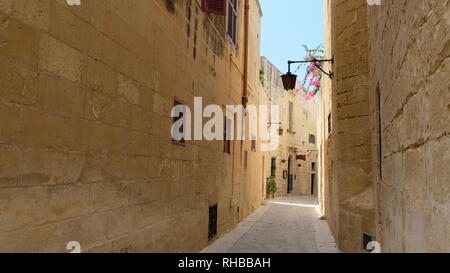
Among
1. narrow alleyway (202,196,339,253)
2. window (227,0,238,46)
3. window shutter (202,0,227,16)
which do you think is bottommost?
narrow alleyway (202,196,339,253)

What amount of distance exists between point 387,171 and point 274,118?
1946 cm

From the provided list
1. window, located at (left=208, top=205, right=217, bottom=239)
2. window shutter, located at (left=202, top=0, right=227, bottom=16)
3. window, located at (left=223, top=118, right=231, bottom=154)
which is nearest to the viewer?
window shutter, located at (left=202, top=0, right=227, bottom=16)

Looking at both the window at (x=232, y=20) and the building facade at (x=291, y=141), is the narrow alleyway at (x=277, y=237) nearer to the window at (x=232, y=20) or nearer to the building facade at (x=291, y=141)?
the window at (x=232, y=20)

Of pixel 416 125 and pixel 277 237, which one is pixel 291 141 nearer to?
pixel 277 237

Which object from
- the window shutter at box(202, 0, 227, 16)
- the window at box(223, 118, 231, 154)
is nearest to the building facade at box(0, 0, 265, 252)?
the window shutter at box(202, 0, 227, 16)

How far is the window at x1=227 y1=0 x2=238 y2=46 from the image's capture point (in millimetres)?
9128

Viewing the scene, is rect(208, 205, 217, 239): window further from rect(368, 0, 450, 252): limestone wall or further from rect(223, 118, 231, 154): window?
rect(368, 0, 450, 252): limestone wall

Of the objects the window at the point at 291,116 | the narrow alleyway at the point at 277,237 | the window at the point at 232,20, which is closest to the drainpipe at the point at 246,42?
the window at the point at 232,20

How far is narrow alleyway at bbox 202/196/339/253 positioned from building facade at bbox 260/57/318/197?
34.0 feet

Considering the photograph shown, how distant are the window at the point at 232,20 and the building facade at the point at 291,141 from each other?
11.5 m

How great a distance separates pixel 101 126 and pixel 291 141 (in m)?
23.3

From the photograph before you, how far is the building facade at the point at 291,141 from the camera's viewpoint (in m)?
23.0

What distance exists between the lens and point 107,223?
3.60 meters
